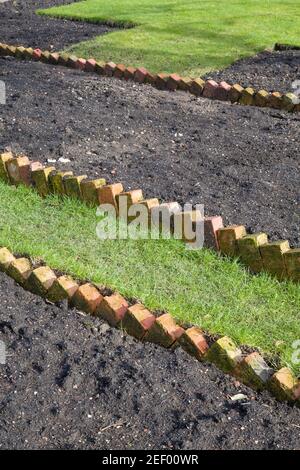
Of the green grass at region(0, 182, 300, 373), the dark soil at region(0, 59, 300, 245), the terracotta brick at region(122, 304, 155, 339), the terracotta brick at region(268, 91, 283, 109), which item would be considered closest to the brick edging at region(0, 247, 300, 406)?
the terracotta brick at region(122, 304, 155, 339)

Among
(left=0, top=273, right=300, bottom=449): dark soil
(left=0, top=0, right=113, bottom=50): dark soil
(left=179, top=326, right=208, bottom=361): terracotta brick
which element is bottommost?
(left=0, top=273, right=300, bottom=449): dark soil

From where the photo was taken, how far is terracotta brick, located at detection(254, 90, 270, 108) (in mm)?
8703

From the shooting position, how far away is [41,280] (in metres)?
4.59

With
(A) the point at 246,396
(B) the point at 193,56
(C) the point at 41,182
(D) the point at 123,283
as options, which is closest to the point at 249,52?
(B) the point at 193,56

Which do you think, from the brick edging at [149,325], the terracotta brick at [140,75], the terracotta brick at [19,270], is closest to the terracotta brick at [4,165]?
the brick edging at [149,325]

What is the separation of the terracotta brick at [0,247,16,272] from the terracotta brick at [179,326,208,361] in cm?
146

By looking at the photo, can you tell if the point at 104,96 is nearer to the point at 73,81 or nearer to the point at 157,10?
the point at 73,81

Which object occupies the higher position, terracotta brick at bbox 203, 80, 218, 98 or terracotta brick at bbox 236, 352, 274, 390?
terracotta brick at bbox 203, 80, 218, 98

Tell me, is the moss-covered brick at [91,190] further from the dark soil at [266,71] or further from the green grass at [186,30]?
the green grass at [186,30]

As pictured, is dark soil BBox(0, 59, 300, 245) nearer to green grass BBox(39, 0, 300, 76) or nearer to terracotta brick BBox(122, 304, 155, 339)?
terracotta brick BBox(122, 304, 155, 339)

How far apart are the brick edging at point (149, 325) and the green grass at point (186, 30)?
21.8ft

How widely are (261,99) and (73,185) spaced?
3693mm

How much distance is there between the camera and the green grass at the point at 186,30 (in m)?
11.5

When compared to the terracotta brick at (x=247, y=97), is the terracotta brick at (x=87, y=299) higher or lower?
lower
